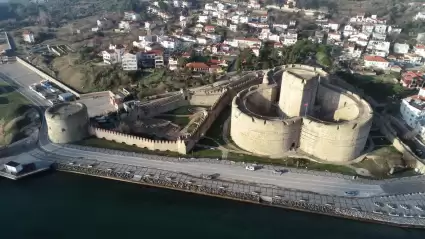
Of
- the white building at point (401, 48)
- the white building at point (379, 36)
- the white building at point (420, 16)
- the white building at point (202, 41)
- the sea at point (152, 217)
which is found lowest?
the sea at point (152, 217)

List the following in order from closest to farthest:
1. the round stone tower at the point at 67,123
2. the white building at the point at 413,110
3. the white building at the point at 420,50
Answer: the round stone tower at the point at 67,123, the white building at the point at 413,110, the white building at the point at 420,50

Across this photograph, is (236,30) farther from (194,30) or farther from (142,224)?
(142,224)

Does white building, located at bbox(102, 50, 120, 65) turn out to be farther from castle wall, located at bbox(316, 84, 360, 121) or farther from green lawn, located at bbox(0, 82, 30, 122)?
castle wall, located at bbox(316, 84, 360, 121)

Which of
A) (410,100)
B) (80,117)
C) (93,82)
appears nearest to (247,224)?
(80,117)

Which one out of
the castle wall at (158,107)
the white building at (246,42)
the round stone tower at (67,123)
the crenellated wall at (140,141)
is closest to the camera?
the crenellated wall at (140,141)

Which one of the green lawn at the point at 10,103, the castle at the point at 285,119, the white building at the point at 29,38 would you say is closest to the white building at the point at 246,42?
the castle at the point at 285,119

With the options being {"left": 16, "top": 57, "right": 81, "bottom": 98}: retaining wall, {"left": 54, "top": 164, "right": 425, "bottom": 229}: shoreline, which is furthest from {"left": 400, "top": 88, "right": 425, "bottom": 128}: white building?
{"left": 16, "top": 57, "right": 81, "bottom": 98}: retaining wall

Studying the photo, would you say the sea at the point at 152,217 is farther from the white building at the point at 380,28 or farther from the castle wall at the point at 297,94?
the white building at the point at 380,28
